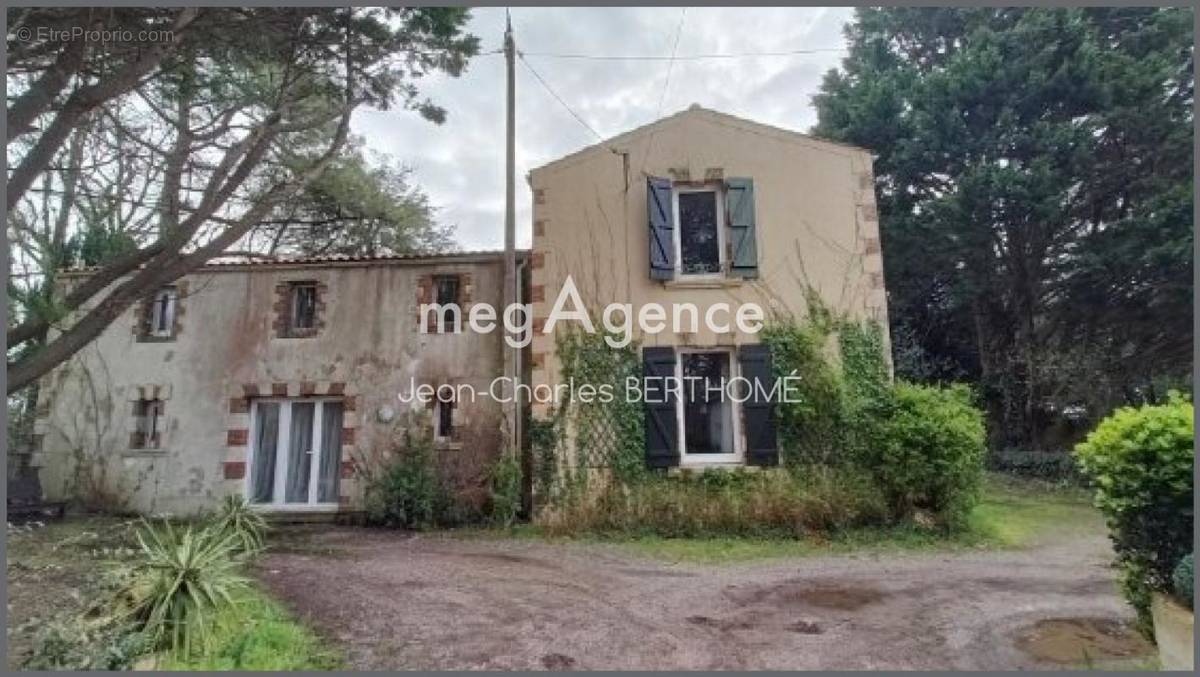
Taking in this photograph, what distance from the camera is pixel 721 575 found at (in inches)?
270

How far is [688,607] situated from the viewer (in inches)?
222

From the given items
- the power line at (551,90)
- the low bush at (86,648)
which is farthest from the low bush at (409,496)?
the power line at (551,90)

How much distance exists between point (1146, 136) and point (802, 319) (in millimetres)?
10023

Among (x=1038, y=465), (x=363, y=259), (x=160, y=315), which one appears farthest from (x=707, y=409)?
(x=160, y=315)

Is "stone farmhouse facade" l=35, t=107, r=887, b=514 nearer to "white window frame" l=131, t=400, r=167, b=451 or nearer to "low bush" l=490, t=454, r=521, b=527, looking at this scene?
"white window frame" l=131, t=400, r=167, b=451

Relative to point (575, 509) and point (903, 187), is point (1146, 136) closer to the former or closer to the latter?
point (903, 187)

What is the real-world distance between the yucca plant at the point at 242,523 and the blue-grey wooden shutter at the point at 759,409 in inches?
253

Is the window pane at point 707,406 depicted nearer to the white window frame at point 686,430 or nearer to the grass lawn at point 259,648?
the white window frame at point 686,430

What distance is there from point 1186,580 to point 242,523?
9.36 m

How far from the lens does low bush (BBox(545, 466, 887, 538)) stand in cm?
892

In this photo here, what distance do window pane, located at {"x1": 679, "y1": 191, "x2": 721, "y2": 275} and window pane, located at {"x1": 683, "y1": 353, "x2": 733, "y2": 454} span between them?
1431mm

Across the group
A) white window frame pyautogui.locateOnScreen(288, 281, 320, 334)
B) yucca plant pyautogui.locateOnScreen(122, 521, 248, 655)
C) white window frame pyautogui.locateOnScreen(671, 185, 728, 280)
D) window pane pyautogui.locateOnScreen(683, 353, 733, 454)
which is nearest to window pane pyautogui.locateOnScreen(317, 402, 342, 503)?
white window frame pyautogui.locateOnScreen(288, 281, 320, 334)

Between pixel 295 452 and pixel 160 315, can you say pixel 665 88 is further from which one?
pixel 160 315

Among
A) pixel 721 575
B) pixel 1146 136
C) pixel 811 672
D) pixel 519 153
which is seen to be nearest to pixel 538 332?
pixel 519 153
